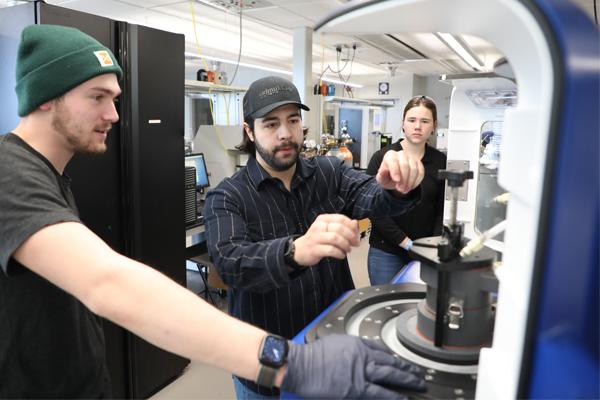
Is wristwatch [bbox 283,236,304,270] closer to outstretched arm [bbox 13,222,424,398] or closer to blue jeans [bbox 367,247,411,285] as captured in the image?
outstretched arm [bbox 13,222,424,398]

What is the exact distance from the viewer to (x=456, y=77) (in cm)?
165

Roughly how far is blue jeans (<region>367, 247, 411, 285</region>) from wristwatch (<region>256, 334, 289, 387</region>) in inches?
65.4

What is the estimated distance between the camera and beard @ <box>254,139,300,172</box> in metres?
1.37

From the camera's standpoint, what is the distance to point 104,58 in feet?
3.72


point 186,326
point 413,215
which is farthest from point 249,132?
point 413,215

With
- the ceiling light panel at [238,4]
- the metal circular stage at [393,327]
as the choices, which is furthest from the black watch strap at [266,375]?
the ceiling light panel at [238,4]

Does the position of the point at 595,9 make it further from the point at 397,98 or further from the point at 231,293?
the point at 397,98

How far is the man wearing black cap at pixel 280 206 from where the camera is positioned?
1.10 metres

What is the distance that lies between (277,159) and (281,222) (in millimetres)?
198

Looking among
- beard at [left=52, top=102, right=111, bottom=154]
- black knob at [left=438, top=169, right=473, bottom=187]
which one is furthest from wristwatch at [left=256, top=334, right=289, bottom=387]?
beard at [left=52, top=102, right=111, bottom=154]

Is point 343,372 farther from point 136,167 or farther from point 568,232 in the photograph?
point 136,167

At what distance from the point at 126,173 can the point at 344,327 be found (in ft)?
5.31

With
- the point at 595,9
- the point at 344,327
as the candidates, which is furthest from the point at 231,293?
the point at 595,9

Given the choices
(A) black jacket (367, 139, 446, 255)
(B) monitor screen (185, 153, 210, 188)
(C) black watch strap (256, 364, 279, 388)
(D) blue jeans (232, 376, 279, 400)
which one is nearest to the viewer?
(C) black watch strap (256, 364, 279, 388)
